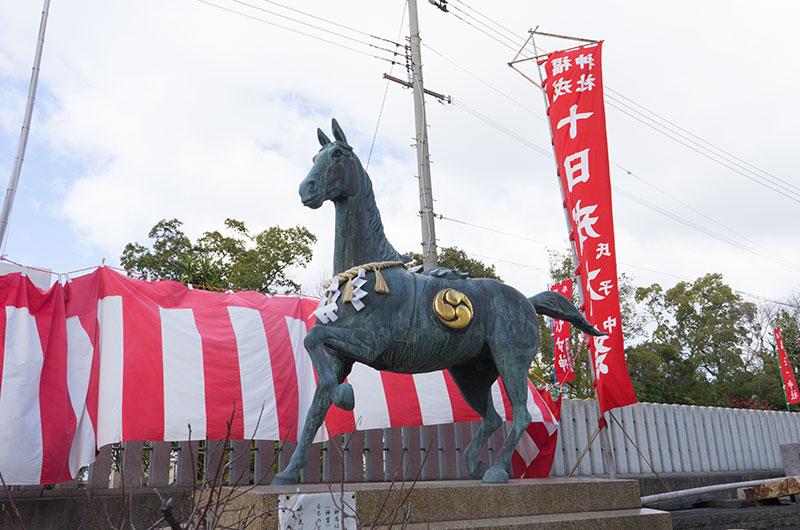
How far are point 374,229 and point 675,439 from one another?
315 inches

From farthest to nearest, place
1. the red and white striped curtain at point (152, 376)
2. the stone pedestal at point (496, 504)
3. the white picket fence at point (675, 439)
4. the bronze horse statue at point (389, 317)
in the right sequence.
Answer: the white picket fence at point (675, 439)
the red and white striped curtain at point (152, 376)
the bronze horse statue at point (389, 317)
the stone pedestal at point (496, 504)

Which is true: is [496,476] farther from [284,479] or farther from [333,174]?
[333,174]

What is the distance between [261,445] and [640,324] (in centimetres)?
2143

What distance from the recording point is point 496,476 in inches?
140

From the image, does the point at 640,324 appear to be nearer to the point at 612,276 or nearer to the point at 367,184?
the point at 612,276

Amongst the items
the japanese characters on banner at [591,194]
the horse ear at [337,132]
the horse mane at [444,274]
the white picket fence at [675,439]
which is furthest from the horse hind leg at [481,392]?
the white picket fence at [675,439]

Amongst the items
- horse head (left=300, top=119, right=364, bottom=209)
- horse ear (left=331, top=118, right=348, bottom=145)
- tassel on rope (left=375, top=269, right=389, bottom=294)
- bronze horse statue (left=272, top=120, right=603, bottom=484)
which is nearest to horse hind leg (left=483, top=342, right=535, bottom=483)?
bronze horse statue (left=272, top=120, right=603, bottom=484)

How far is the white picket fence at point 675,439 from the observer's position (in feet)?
26.3

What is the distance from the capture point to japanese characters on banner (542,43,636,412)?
6531mm

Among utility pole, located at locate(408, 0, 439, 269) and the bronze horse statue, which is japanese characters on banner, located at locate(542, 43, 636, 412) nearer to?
utility pole, located at locate(408, 0, 439, 269)

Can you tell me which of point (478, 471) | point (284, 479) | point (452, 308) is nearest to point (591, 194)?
point (452, 308)

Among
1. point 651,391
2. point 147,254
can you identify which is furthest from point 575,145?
point 147,254

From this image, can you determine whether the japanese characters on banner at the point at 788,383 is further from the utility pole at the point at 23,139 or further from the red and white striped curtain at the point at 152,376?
the utility pole at the point at 23,139

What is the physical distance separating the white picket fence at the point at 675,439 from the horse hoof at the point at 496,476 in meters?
4.01
